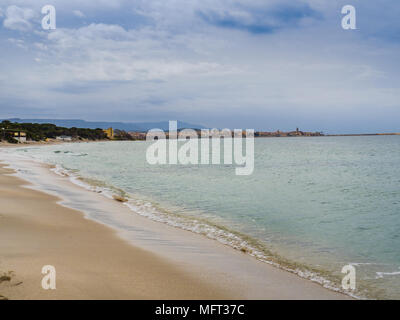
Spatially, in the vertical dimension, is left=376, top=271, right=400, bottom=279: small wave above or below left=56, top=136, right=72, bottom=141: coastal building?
below

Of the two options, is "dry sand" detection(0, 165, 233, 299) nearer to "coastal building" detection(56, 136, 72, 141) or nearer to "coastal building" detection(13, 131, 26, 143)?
"coastal building" detection(13, 131, 26, 143)

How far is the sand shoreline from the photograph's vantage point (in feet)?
16.5

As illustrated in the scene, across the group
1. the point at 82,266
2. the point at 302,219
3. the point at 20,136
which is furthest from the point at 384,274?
the point at 20,136

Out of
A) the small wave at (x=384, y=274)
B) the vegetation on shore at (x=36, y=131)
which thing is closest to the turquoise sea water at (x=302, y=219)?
the small wave at (x=384, y=274)

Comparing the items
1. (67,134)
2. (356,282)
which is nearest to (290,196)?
(356,282)

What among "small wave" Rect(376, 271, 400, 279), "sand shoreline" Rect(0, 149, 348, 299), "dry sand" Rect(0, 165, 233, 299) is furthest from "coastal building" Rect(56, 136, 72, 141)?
"small wave" Rect(376, 271, 400, 279)

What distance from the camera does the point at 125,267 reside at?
619 centimetres

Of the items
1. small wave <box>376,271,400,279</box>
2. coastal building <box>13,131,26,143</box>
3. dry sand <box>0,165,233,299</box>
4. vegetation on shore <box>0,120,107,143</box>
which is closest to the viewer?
dry sand <box>0,165,233,299</box>

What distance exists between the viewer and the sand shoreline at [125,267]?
16.5 feet

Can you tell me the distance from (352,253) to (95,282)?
707 centimetres

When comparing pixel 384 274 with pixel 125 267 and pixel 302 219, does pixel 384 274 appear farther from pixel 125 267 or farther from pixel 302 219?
pixel 125 267

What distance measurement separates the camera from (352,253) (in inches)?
344

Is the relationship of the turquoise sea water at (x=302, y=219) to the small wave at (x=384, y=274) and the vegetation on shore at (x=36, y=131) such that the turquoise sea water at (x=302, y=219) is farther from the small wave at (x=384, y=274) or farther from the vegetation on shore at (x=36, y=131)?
the vegetation on shore at (x=36, y=131)

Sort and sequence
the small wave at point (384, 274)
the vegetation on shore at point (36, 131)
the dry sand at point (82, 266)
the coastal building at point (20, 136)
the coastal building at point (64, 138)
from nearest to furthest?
the dry sand at point (82, 266) → the small wave at point (384, 274) → the vegetation on shore at point (36, 131) → the coastal building at point (20, 136) → the coastal building at point (64, 138)
